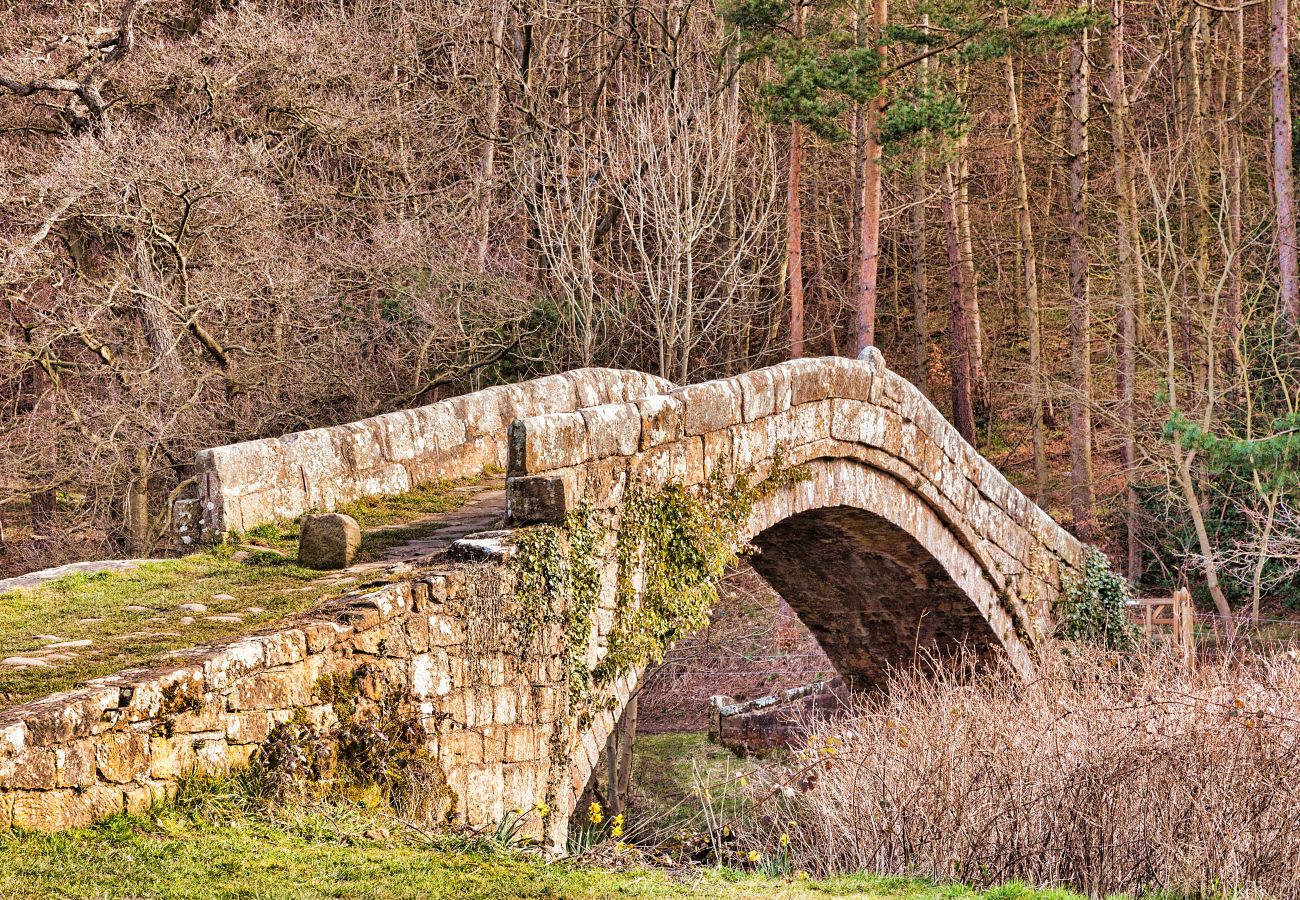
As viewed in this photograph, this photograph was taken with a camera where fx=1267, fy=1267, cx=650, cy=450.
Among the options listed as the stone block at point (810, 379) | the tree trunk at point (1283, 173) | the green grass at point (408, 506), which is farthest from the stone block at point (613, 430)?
the tree trunk at point (1283, 173)

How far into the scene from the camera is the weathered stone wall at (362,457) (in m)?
6.59

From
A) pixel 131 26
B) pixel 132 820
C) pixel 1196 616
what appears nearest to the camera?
pixel 132 820

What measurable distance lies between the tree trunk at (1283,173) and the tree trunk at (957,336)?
4.88 metres

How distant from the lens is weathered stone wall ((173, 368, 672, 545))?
6.59 metres

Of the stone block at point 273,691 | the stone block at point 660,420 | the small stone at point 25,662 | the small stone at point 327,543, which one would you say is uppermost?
the stone block at point 660,420

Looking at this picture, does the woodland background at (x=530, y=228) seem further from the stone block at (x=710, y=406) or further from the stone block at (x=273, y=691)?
the stone block at (x=273, y=691)

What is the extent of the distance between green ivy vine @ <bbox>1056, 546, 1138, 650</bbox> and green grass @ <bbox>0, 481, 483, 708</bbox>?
8.85m

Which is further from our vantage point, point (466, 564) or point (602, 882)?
point (466, 564)

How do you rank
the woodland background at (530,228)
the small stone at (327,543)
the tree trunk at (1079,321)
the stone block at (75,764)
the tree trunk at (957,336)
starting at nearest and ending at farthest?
the stone block at (75,764) < the small stone at (327,543) < the woodland background at (530,228) < the tree trunk at (1079,321) < the tree trunk at (957,336)

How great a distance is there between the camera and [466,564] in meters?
5.57

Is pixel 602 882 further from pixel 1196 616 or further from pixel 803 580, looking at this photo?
pixel 1196 616

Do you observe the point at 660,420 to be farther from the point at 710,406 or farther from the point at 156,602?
the point at 156,602

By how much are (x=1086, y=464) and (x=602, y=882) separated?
47.4ft

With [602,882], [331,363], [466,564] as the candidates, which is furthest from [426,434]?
[331,363]
